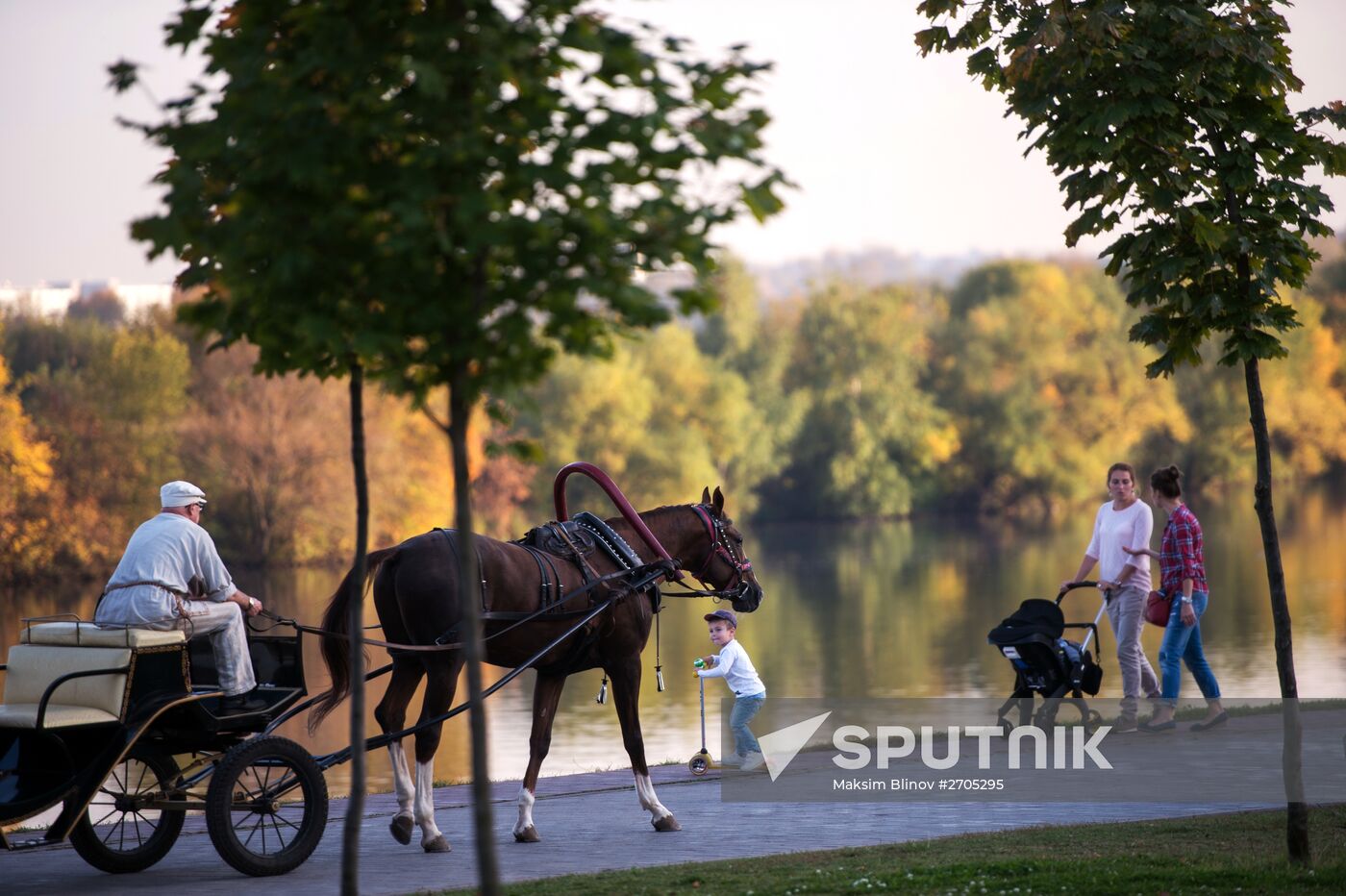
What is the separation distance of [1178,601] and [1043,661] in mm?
1190

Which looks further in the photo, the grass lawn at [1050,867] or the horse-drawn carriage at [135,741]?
the horse-drawn carriage at [135,741]

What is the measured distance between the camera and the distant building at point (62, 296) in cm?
5166

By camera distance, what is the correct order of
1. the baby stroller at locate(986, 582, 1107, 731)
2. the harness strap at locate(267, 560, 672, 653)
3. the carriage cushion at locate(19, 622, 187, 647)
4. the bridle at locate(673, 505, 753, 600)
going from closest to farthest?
the carriage cushion at locate(19, 622, 187, 647) < the harness strap at locate(267, 560, 672, 653) < the bridle at locate(673, 505, 753, 600) < the baby stroller at locate(986, 582, 1107, 731)

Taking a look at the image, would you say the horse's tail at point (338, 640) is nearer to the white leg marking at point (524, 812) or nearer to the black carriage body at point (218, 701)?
the black carriage body at point (218, 701)

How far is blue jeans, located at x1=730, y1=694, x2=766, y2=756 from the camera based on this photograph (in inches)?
425

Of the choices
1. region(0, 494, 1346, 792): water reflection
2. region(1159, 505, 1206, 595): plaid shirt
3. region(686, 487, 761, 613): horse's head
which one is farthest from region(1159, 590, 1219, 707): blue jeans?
region(0, 494, 1346, 792): water reflection

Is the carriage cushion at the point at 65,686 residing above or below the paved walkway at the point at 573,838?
above

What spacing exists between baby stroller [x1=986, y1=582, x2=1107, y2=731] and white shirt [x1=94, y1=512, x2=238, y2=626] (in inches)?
223

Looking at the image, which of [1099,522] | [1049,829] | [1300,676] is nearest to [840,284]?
[1300,676]

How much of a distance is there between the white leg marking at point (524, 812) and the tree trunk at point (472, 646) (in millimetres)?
3045

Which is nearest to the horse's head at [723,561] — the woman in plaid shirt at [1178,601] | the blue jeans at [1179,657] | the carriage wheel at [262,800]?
the carriage wheel at [262,800]

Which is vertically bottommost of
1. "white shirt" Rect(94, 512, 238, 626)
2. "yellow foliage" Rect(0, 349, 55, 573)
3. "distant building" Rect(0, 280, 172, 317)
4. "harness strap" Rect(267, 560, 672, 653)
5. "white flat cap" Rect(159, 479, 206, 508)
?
"harness strap" Rect(267, 560, 672, 653)

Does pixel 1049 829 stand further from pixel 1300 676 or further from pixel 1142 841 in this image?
pixel 1300 676

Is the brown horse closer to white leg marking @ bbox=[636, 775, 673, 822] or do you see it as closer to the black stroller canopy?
white leg marking @ bbox=[636, 775, 673, 822]
